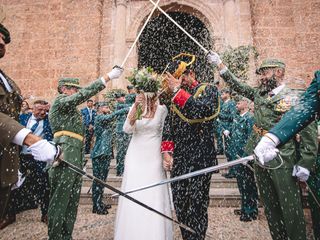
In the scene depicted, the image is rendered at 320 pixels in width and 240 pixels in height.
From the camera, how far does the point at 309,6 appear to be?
1000 centimetres

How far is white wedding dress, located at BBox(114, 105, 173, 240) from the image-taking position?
2.84 meters

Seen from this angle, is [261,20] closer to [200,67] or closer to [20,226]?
[200,67]

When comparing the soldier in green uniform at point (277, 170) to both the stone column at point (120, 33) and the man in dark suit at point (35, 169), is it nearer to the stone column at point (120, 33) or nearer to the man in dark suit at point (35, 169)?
the man in dark suit at point (35, 169)

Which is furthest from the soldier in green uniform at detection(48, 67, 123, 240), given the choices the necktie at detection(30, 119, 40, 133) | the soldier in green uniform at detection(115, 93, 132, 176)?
the soldier in green uniform at detection(115, 93, 132, 176)

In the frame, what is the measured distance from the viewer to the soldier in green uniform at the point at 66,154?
303cm

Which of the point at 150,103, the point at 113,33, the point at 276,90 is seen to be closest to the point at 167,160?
the point at 150,103

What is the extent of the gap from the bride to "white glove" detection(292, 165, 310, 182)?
1449mm

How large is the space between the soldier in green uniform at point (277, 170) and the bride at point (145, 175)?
3.49ft

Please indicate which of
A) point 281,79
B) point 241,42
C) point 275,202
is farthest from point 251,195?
point 241,42

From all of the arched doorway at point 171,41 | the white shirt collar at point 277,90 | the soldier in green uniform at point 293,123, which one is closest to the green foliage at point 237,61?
the arched doorway at point 171,41

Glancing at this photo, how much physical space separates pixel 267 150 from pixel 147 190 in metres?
1.57

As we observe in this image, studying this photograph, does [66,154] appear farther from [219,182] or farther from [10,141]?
[219,182]

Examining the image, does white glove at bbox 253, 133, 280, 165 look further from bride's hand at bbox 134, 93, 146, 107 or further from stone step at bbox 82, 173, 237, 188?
stone step at bbox 82, 173, 237, 188

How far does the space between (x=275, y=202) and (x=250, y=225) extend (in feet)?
4.72
